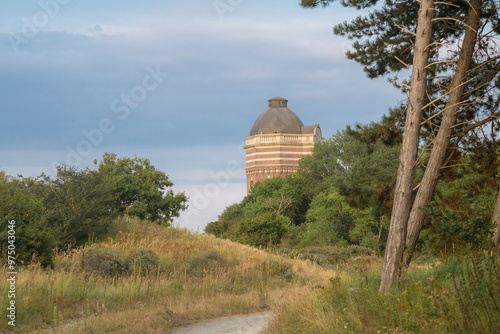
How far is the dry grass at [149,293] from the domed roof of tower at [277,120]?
59780mm

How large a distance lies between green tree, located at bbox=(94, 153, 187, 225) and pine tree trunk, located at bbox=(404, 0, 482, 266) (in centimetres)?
3866

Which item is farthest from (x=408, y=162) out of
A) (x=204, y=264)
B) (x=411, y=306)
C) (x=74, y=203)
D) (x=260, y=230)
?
(x=260, y=230)

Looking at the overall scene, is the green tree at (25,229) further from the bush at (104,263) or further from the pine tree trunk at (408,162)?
the pine tree trunk at (408,162)

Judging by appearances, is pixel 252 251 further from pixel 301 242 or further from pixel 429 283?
pixel 301 242

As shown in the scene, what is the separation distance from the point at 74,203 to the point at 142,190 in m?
22.1

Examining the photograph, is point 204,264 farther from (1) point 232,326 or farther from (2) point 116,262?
(1) point 232,326

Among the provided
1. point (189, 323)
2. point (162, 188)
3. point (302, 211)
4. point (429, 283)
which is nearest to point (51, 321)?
point (189, 323)

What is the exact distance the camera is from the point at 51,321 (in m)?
12.4

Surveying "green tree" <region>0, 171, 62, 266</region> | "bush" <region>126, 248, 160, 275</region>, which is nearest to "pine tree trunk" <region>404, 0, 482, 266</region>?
"bush" <region>126, 248, 160, 275</region>

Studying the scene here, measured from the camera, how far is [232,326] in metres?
11.8

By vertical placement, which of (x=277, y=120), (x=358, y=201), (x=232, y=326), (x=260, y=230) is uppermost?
(x=277, y=120)

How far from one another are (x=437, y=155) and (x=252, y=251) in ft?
59.2

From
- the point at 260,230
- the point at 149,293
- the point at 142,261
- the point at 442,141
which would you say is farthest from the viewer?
the point at 260,230

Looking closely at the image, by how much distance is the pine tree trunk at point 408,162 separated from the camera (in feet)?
36.6
